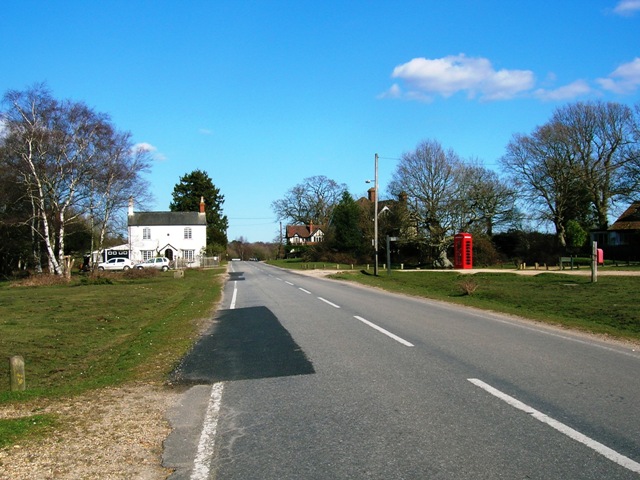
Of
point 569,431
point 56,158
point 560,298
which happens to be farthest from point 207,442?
point 56,158

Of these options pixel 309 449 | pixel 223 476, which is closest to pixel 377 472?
pixel 309 449

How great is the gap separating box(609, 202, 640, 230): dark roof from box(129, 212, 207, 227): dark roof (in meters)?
50.5

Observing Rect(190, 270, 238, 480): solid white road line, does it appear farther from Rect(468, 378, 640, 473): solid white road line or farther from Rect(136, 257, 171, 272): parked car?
Rect(136, 257, 171, 272): parked car

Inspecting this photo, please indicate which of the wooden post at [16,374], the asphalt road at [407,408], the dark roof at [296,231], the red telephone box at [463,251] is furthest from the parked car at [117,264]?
the dark roof at [296,231]

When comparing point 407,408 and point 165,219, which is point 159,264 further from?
point 407,408

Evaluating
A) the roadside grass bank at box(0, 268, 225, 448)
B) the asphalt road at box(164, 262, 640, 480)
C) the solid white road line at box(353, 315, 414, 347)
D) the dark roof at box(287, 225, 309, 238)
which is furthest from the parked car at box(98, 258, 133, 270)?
the dark roof at box(287, 225, 309, 238)

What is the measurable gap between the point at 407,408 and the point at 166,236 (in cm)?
7281

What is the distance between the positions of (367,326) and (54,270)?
36.8 meters

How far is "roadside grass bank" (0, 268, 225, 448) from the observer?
25.1 feet

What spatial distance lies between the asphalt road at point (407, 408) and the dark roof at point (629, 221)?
51.2m

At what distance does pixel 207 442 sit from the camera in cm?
523

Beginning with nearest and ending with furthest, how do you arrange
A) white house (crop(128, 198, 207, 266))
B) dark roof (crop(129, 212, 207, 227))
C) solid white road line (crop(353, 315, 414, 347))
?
solid white road line (crop(353, 315, 414, 347)), white house (crop(128, 198, 207, 266)), dark roof (crop(129, 212, 207, 227))

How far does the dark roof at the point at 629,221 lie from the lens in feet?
183

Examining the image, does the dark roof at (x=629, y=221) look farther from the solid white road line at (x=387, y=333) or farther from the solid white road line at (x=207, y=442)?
the solid white road line at (x=207, y=442)
